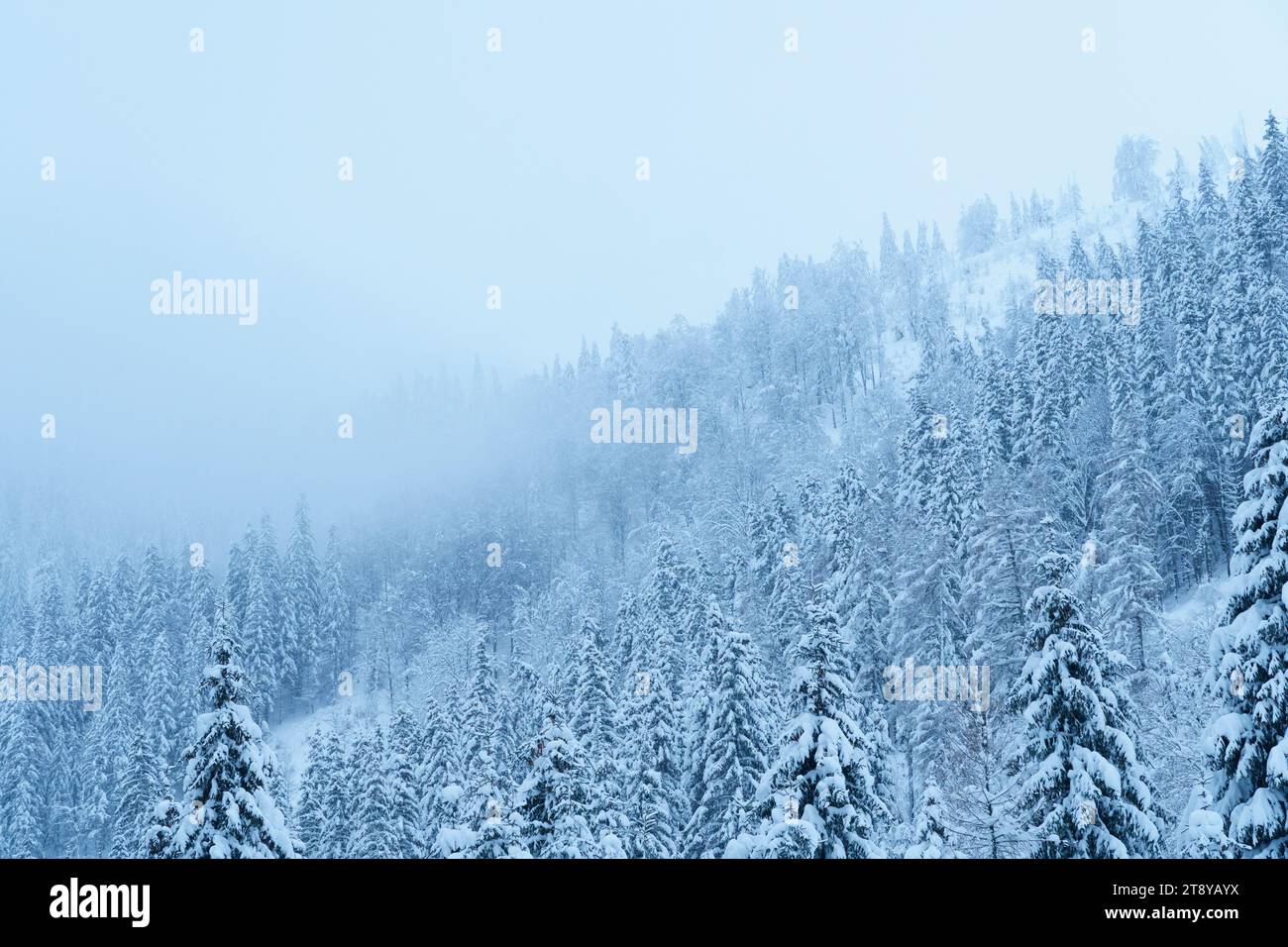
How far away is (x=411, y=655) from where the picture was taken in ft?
313

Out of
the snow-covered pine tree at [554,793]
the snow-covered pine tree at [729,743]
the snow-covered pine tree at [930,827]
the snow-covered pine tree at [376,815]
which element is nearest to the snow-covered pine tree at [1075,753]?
the snow-covered pine tree at [930,827]

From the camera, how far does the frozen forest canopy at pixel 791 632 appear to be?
53.9ft

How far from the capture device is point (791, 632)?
47844 mm

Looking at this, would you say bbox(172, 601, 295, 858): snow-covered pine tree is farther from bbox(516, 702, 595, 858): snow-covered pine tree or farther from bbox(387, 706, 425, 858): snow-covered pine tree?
bbox(387, 706, 425, 858): snow-covered pine tree

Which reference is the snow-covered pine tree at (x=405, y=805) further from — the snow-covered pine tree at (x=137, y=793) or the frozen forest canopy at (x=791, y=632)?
the snow-covered pine tree at (x=137, y=793)

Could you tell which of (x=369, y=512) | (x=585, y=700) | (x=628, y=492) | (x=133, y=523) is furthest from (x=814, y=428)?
(x=133, y=523)

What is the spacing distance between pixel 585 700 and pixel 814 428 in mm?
89693
